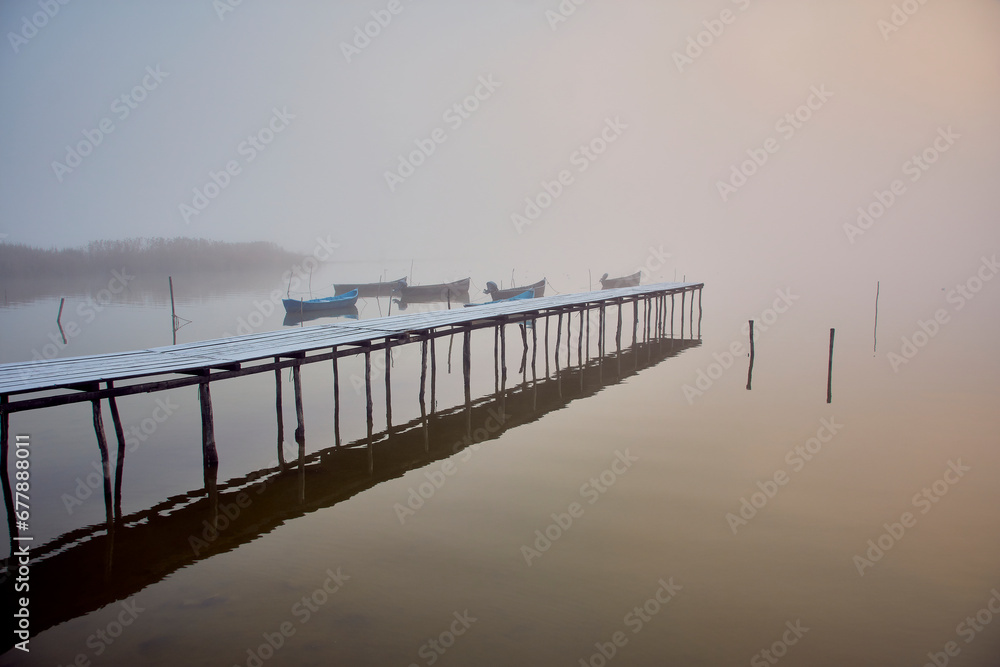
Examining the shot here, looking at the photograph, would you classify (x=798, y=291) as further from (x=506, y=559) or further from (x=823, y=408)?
(x=506, y=559)

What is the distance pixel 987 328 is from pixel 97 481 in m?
31.8

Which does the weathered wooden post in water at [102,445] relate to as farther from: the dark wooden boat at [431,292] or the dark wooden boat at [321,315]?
the dark wooden boat at [431,292]

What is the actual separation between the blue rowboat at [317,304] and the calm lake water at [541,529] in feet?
53.7

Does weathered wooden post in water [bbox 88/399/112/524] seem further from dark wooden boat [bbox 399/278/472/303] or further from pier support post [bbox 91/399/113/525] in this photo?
dark wooden boat [bbox 399/278/472/303]

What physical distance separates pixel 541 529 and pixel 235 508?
4433 mm

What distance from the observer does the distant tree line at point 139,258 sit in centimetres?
5709

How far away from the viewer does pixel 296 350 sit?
11.1 metres

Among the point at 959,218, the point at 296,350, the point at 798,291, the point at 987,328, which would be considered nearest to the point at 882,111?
the point at 959,218

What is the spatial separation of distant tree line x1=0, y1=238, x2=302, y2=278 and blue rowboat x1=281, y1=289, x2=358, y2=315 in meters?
35.0

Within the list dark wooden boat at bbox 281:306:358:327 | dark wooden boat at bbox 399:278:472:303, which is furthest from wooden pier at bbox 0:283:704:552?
dark wooden boat at bbox 399:278:472:303

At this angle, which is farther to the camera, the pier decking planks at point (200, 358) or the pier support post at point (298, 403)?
the pier support post at point (298, 403)

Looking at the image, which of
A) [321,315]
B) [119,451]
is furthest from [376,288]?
Answer: [119,451]

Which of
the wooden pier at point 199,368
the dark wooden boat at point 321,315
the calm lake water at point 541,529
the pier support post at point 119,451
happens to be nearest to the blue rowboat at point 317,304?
the dark wooden boat at point 321,315

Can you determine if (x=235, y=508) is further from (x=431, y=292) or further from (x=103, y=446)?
(x=431, y=292)
